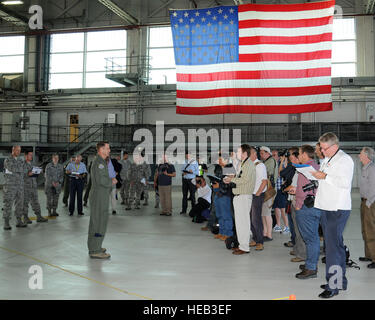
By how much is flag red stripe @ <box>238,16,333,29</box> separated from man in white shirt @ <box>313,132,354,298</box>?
33.4 feet

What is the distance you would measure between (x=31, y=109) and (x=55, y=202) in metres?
18.0

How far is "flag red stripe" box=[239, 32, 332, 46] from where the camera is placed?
12.8 metres

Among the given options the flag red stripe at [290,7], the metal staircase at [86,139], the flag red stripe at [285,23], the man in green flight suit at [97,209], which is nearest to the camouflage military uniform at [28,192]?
the man in green flight suit at [97,209]

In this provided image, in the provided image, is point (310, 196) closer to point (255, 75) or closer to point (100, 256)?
point (100, 256)

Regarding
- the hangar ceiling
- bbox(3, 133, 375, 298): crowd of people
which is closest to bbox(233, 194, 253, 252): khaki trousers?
bbox(3, 133, 375, 298): crowd of people

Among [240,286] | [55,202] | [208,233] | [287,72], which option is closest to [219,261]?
[240,286]

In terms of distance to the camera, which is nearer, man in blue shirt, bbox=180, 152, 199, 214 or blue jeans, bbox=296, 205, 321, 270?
blue jeans, bbox=296, 205, 321, 270

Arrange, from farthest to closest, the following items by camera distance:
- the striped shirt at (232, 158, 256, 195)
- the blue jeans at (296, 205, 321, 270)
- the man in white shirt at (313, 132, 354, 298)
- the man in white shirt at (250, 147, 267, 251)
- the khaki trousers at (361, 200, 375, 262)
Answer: the man in white shirt at (250, 147, 267, 251)
the striped shirt at (232, 158, 256, 195)
the khaki trousers at (361, 200, 375, 262)
the blue jeans at (296, 205, 321, 270)
the man in white shirt at (313, 132, 354, 298)

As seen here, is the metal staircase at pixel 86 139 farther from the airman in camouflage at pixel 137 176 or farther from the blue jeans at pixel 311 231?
the blue jeans at pixel 311 231

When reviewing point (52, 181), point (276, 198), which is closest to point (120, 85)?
point (52, 181)

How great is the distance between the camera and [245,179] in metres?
5.95

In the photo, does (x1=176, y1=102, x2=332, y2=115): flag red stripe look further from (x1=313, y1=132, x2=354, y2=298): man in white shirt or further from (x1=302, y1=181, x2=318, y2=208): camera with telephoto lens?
(x1=313, y1=132, x2=354, y2=298): man in white shirt

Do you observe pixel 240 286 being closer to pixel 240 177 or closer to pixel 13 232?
pixel 240 177

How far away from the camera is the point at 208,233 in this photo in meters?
8.20
